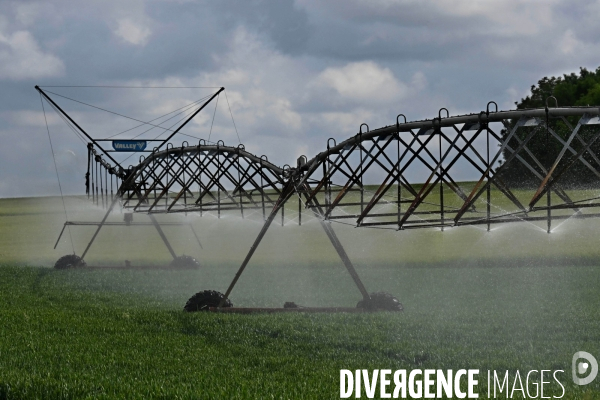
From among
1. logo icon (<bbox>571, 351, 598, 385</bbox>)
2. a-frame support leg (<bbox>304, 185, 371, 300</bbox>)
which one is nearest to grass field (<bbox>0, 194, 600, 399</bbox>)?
logo icon (<bbox>571, 351, 598, 385</bbox>)

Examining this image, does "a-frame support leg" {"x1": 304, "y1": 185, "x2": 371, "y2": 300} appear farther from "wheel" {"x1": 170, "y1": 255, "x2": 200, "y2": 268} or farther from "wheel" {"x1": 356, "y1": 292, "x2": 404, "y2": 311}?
"wheel" {"x1": 170, "y1": 255, "x2": 200, "y2": 268}

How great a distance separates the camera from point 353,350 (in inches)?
446

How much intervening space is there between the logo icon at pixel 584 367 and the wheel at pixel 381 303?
5070mm

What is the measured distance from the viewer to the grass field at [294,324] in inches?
384

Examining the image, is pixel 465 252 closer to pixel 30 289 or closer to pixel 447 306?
pixel 447 306

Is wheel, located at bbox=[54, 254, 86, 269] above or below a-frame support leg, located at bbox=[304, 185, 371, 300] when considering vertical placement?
above

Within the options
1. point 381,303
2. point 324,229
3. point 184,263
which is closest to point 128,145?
point 184,263

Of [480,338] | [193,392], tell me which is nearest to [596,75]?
[480,338]

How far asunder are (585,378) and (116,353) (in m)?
6.59

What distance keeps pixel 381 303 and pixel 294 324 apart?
9.08 ft

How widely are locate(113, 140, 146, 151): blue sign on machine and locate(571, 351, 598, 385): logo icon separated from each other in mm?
16110

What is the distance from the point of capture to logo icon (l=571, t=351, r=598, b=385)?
31.4ft

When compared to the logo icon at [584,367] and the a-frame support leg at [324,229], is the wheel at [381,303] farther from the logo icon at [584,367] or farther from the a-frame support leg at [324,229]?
the logo icon at [584,367]

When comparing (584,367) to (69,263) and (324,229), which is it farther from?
(69,263)
